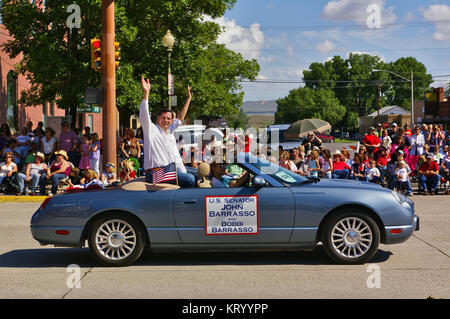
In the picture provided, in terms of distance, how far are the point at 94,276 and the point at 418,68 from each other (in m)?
144

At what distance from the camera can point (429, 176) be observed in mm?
16812

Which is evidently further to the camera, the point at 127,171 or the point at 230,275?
the point at 127,171

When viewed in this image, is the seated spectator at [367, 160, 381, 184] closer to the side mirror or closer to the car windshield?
the car windshield

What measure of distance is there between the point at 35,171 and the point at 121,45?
8.84 meters

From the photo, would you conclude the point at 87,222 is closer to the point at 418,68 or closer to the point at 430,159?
the point at 430,159

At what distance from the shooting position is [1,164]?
16.7m

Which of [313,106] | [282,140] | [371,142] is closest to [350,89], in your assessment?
[313,106]

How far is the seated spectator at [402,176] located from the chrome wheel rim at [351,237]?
379 inches

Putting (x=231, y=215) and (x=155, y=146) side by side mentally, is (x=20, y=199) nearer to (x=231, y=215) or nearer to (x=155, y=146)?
(x=155, y=146)

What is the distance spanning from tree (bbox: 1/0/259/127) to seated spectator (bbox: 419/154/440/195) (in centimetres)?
1100

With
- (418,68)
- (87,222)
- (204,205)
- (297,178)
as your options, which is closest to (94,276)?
(87,222)

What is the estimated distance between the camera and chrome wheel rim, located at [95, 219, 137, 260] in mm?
7336

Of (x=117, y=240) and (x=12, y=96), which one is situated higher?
(x=12, y=96)
